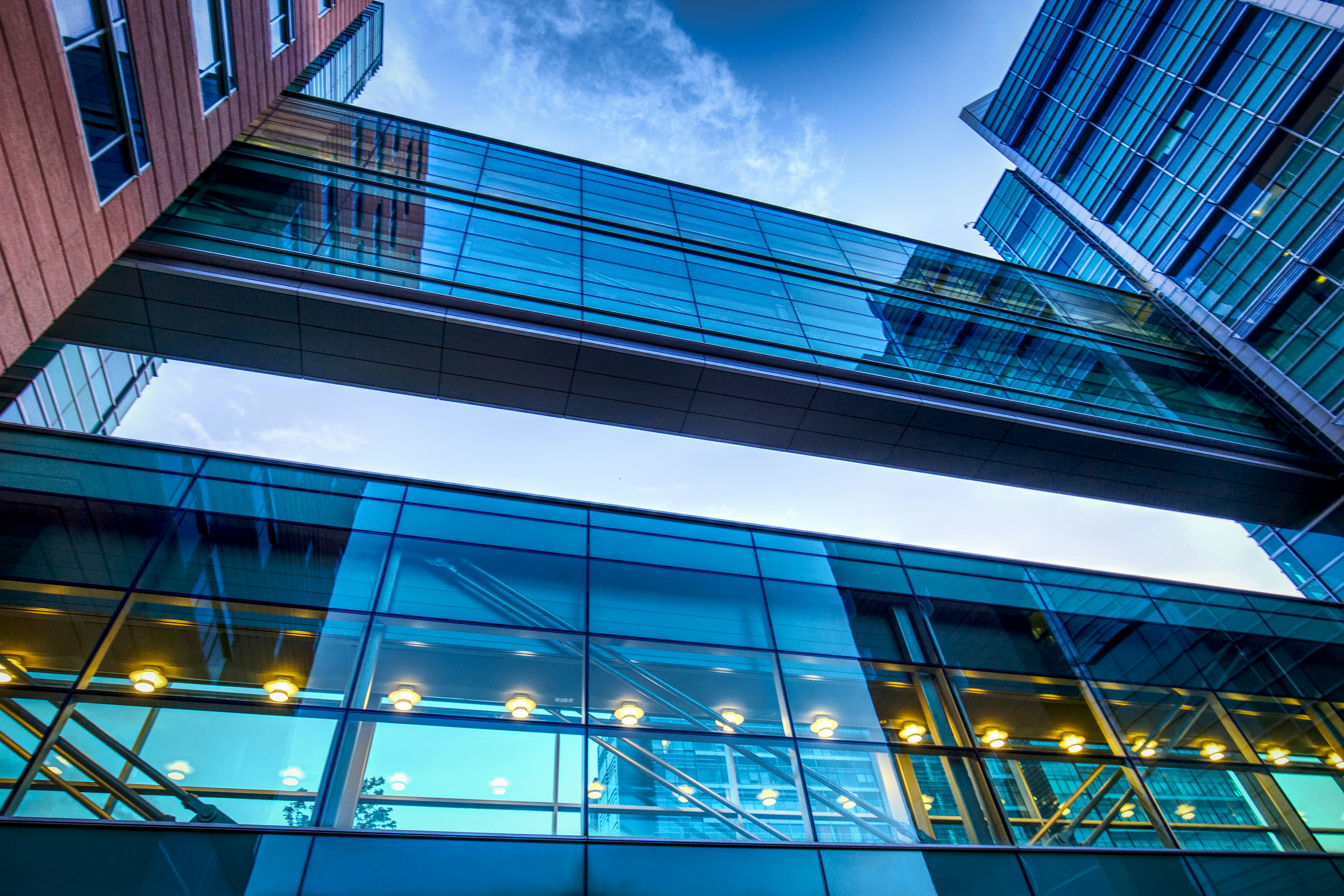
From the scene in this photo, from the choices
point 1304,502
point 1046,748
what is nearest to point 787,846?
point 1046,748

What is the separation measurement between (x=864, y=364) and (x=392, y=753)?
1341 cm

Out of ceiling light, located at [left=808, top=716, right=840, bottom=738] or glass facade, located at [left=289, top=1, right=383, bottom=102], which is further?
glass facade, located at [left=289, top=1, right=383, bottom=102]

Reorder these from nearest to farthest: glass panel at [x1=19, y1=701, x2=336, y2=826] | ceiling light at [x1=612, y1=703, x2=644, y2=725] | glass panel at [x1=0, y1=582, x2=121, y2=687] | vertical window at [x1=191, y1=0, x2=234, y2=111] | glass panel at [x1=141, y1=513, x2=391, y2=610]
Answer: glass panel at [x1=19, y1=701, x2=336, y2=826], glass panel at [x1=0, y1=582, x2=121, y2=687], ceiling light at [x1=612, y1=703, x2=644, y2=725], glass panel at [x1=141, y1=513, x2=391, y2=610], vertical window at [x1=191, y1=0, x2=234, y2=111]

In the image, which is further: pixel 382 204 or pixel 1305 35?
pixel 1305 35

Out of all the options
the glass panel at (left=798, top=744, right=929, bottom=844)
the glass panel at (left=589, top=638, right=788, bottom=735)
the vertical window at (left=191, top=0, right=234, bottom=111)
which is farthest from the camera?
the vertical window at (left=191, top=0, right=234, bottom=111)

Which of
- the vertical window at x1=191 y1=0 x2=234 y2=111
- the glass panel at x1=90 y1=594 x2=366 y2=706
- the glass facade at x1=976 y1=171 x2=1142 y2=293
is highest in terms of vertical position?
the glass facade at x1=976 y1=171 x2=1142 y2=293

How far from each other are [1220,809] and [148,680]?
13905 mm

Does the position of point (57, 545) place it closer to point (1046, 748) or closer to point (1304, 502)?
point (1046, 748)

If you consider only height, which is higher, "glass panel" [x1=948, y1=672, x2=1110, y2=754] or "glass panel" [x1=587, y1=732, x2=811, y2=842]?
"glass panel" [x1=948, y1=672, x2=1110, y2=754]

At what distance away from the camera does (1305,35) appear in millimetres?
24031

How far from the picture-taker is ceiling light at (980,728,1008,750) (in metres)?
10.8

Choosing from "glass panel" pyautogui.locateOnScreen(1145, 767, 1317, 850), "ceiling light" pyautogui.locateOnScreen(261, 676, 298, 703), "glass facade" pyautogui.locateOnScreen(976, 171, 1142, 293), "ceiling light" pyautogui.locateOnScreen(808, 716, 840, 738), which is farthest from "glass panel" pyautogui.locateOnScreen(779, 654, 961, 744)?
"glass facade" pyautogui.locateOnScreen(976, 171, 1142, 293)

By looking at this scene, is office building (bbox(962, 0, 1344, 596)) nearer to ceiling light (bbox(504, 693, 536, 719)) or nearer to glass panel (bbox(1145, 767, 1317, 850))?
glass panel (bbox(1145, 767, 1317, 850))

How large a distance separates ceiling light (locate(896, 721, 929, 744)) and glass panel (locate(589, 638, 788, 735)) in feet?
5.88
